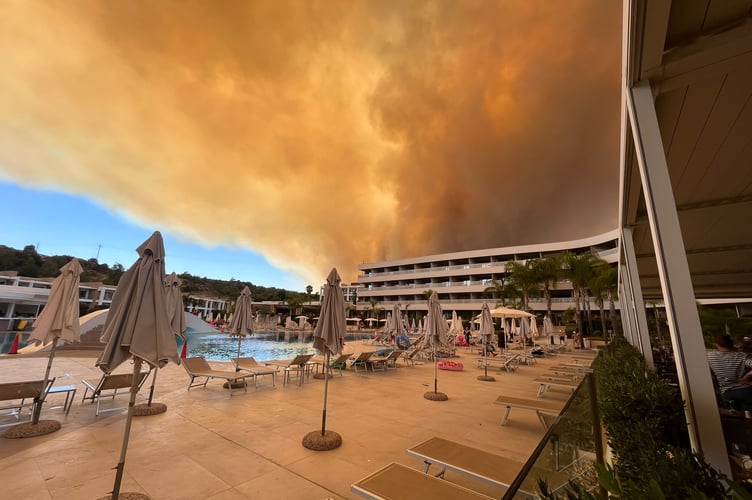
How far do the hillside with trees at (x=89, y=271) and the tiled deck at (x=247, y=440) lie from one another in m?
28.0

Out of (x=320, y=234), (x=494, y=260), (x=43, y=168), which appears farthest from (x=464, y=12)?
(x=494, y=260)

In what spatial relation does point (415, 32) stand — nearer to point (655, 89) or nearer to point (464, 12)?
point (464, 12)

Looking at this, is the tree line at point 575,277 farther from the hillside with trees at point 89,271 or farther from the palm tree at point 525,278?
the hillside with trees at point 89,271

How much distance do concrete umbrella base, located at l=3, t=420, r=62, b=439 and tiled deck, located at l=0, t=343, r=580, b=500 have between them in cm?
12

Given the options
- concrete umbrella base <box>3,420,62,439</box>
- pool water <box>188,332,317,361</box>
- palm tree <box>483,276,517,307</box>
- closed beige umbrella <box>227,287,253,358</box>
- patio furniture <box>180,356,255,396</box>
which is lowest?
pool water <box>188,332,317,361</box>

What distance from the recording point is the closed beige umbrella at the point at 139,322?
3041mm

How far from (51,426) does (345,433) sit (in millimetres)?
4784

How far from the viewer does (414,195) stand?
26469 millimetres

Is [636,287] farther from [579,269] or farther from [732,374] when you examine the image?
[579,269]

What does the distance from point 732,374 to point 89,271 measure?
304 ft

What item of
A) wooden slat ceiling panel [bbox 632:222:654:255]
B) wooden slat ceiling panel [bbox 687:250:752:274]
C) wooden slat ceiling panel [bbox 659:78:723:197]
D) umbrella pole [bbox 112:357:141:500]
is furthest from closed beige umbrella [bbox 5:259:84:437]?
wooden slat ceiling panel [bbox 687:250:752:274]

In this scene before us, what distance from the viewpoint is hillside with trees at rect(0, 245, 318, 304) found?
50.6 m

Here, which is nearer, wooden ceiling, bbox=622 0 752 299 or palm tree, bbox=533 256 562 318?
wooden ceiling, bbox=622 0 752 299

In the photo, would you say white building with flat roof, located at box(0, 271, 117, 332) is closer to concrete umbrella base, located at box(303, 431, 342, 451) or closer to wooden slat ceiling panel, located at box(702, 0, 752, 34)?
concrete umbrella base, located at box(303, 431, 342, 451)
